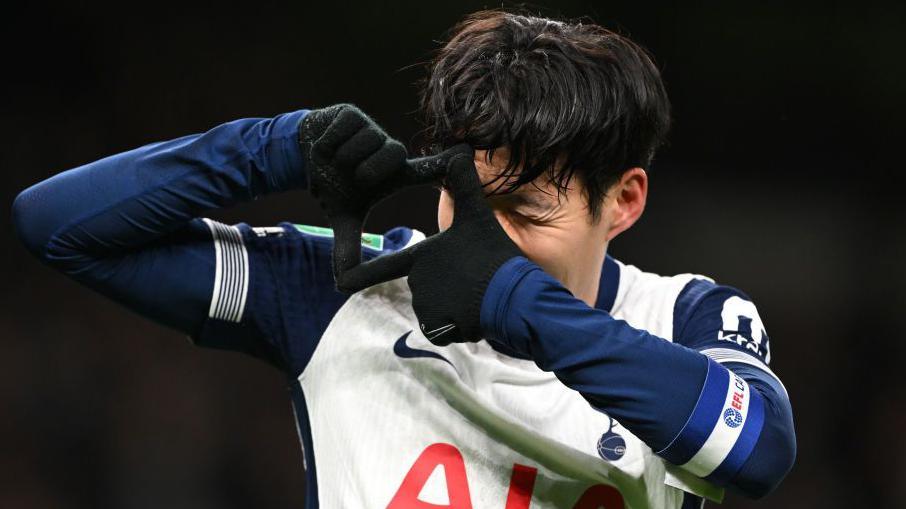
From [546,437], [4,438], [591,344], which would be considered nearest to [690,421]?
[591,344]

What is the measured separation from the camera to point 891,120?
2.42m

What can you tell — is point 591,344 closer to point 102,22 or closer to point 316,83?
point 316,83

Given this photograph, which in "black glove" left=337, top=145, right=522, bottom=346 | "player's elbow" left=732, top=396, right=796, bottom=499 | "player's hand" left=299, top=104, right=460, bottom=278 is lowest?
"player's elbow" left=732, top=396, right=796, bottom=499

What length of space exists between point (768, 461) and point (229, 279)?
0.53 meters

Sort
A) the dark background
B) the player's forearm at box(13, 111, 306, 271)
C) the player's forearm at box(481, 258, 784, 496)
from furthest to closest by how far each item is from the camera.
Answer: the dark background
the player's forearm at box(13, 111, 306, 271)
the player's forearm at box(481, 258, 784, 496)

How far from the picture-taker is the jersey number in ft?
3.24

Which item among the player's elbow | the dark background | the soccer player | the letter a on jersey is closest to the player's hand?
the soccer player

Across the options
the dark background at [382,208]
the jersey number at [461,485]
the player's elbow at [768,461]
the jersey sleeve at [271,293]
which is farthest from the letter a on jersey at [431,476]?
the dark background at [382,208]

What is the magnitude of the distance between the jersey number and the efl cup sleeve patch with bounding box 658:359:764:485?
0.15m

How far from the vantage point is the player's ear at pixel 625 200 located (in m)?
1.02

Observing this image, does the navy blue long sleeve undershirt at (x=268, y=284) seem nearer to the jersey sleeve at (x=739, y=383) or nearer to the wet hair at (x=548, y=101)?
the jersey sleeve at (x=739, y=383)

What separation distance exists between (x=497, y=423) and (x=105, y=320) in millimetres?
1616

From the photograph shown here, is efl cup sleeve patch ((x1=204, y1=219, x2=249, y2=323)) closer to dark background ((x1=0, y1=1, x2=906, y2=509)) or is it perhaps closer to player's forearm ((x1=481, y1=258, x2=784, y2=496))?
player's forearm ((x1=481, y1=258, x2=784, y2=496))

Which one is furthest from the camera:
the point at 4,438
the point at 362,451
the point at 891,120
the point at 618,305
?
the point at 891,120
